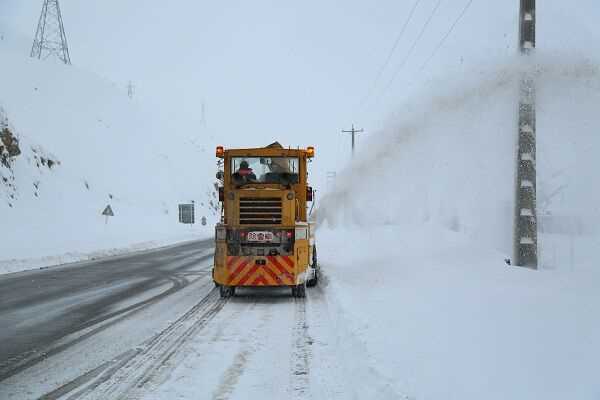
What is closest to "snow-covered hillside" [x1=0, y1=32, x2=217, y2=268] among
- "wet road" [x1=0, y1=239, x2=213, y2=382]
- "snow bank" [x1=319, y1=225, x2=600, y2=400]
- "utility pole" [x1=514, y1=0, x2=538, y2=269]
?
"wet road" [x1=0, y1=239, x2=213, y2=382]

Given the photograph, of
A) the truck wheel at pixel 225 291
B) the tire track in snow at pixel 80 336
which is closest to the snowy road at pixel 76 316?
the tire track in snow at pixel 80 336

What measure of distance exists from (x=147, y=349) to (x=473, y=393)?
3945 millimetres

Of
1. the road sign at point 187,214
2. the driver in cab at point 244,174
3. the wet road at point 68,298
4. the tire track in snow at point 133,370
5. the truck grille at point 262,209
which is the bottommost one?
the wet road at point 68,298

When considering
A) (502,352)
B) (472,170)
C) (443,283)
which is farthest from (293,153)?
(472,170)

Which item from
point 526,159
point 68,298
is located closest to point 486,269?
point 526,159

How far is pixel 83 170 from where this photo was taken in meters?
45.9

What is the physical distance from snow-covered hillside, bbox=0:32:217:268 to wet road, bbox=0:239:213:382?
15.7ft

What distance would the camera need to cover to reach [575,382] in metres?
4.47

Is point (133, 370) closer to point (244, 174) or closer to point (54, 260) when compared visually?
point (244, 174)

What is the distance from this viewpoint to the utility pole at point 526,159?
11.2 m

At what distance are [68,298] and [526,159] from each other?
983 centimetres

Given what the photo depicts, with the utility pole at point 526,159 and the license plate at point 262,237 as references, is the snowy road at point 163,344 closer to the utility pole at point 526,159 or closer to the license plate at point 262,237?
the license plate at point 262,237

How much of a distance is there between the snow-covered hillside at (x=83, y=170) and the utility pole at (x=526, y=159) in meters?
16.1

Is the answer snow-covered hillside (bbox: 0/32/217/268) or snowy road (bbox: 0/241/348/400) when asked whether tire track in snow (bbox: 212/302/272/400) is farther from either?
snow-covered hillside (bbox: 0/32/217/268)
